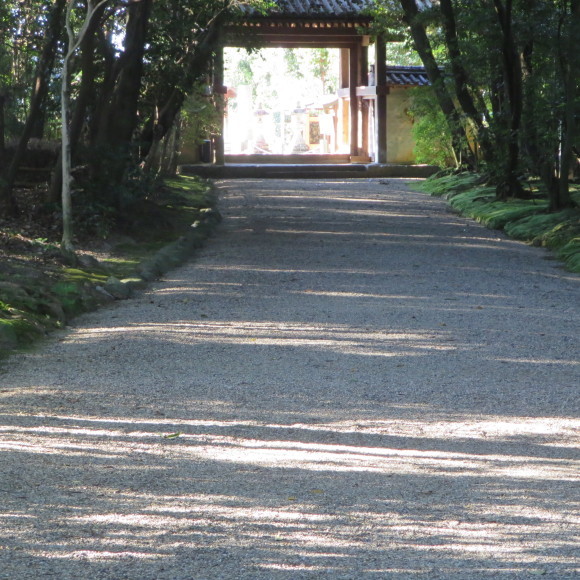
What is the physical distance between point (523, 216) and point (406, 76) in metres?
15.5

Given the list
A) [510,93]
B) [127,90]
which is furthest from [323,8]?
[127,90]

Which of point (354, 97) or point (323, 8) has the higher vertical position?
point (323, 8)

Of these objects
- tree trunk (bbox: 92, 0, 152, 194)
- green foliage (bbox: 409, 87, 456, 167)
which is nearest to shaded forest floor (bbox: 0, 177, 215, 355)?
tree trunk (bbox: 92, 0, 152, 194)

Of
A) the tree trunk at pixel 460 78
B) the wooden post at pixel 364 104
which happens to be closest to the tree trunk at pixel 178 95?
the tree trunk at pixel 460 78

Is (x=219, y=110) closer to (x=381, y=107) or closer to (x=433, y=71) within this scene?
(x=381, y=107)

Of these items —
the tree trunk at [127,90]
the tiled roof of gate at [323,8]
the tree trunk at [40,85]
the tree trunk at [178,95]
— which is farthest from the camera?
the tiled roof of gate at [323,8]

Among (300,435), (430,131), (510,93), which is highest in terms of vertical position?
(510,93)

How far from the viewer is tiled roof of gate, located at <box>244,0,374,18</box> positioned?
26.4 meters

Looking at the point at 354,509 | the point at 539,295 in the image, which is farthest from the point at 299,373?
the point at 539,295

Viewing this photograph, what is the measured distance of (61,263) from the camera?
1048cm

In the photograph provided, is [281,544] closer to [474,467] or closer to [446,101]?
[474,467]

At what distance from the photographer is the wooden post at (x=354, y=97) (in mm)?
31703

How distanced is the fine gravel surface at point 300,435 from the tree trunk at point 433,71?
34.8ft

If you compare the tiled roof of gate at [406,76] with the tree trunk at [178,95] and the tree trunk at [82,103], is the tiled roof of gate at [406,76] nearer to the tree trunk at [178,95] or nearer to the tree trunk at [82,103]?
the tree trunk at [178,95]
